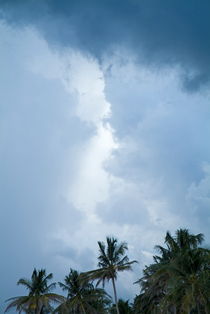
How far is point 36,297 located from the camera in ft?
134

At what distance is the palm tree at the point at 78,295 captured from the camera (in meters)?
42.9

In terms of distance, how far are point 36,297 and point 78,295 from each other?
275 inches

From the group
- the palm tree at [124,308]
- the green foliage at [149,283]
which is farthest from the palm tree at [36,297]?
the palm tree at [124,308]

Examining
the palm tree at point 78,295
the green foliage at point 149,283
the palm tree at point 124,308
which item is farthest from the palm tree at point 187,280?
the palm tree at point 124,308

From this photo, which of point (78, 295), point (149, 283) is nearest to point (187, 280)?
point (149, 283)

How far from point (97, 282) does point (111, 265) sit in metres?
3.01

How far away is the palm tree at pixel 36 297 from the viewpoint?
132 ft

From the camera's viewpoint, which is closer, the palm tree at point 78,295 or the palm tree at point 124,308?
the palm tree at point 78,295

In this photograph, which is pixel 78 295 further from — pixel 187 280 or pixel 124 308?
pixel 187 280

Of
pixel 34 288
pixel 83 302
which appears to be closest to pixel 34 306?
pixel 34 288

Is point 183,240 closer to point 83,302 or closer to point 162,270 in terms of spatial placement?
point 162,270

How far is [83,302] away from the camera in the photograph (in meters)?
43.4

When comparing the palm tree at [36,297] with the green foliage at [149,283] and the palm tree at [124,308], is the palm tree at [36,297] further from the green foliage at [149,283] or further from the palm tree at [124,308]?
the palm tree at [124,308]

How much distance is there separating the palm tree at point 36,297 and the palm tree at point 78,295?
7.84ft
